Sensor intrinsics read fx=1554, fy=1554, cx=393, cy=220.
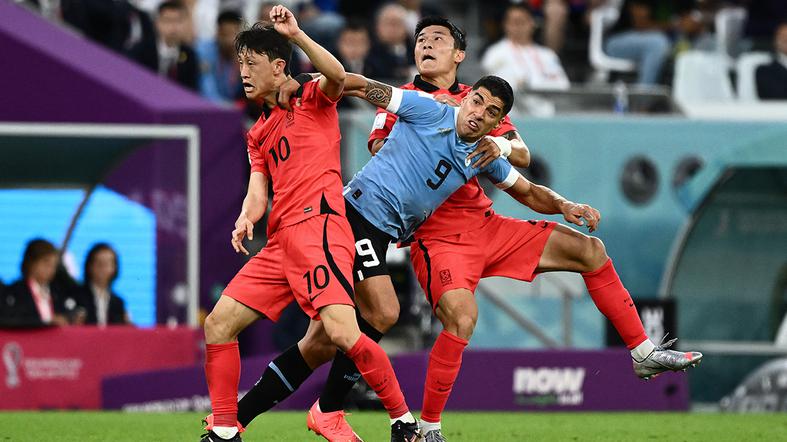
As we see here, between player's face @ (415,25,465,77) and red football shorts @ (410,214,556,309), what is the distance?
0.89m

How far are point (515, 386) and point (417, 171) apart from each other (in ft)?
16.0

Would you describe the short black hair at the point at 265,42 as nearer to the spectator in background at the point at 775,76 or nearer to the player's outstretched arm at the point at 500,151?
the player's outstretched arm at the point at 500,151

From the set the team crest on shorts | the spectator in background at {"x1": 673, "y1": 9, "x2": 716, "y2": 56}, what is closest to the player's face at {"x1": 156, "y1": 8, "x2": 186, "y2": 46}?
the spectator in background at {"x1": 673, "y1": 9, "x2": 716, "y2": 56}

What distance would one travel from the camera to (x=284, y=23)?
24.8ft

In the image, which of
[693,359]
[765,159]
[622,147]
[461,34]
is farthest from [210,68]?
[693,359]

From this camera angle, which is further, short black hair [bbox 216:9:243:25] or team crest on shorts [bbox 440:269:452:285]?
short black hair [bbox 216:9:243:25]

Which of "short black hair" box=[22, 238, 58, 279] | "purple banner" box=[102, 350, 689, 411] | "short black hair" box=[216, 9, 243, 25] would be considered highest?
"short black hair" box=[216, 9, 243, 25]

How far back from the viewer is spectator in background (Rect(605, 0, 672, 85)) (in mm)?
17516

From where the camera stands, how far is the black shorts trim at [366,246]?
8.16 metres

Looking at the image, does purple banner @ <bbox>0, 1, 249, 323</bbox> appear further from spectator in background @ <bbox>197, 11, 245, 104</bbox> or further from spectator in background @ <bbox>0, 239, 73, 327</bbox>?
spectator in background @ <bbox>197, 11, 245, 104</bbox>

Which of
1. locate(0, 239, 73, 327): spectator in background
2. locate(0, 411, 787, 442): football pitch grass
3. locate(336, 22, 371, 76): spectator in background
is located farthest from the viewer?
locate(336, 22, 371, 76): spectator in background

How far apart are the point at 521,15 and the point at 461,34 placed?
7.62 metres

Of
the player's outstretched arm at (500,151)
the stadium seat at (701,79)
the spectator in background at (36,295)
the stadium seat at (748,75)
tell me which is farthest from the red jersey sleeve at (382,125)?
the stadium seat at (748,75)

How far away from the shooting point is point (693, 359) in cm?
827
